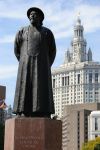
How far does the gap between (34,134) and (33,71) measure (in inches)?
84.0

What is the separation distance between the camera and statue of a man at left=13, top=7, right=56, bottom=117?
15078mm

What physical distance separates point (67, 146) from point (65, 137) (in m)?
8.25

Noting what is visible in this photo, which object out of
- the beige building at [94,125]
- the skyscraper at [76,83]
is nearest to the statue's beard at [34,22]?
the beige building at [94,125]

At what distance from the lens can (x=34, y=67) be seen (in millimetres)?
15453

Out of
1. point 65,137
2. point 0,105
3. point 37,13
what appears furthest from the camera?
point 65,137

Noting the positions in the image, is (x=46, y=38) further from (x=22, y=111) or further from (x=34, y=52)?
(x=22, y=111)

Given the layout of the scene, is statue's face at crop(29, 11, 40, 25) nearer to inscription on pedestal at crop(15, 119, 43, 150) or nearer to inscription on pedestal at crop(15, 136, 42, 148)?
inscription on pedestal at crop(15, 119, 43, 150)

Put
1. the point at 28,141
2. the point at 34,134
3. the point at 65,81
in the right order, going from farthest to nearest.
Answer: the point at 65,81 < the point at 34,134 < the point at 28,141

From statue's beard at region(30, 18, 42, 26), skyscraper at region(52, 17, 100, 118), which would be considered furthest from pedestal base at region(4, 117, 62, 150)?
skyscraper at region(52, 17, 100, 118)

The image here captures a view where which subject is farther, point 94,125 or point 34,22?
point 94,125

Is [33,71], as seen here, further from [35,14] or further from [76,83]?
[76,83]

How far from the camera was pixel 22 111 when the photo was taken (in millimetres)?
14984

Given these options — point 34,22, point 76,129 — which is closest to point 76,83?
point 76,129

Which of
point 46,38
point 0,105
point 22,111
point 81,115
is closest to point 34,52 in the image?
point 46,38
